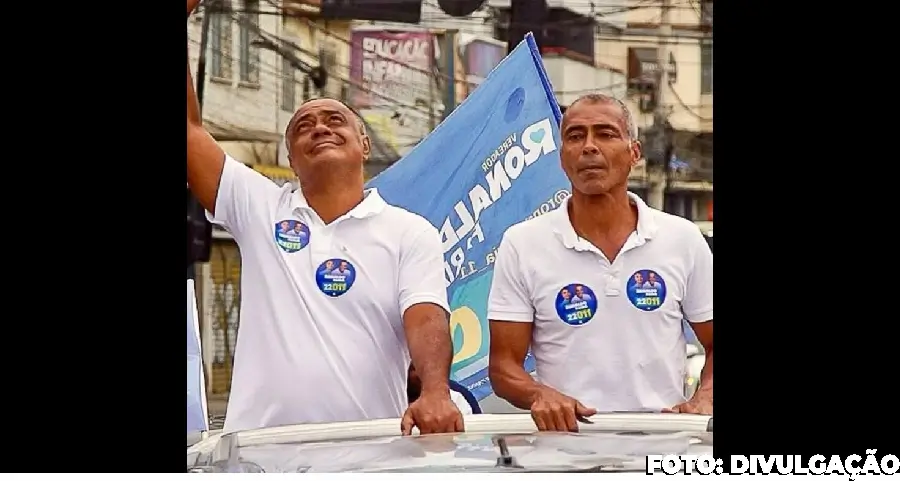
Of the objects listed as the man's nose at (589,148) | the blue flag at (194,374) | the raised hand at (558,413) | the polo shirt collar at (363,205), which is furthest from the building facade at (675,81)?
the blue flag at (194,374)

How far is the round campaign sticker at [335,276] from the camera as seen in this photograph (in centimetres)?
418

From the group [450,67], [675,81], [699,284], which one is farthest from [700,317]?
[450,67]

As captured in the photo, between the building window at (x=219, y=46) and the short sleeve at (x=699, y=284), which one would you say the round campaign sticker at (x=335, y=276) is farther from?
the short sleeve at (x=699, y=284)

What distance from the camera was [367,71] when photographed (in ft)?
13.8

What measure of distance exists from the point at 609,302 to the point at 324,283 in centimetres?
80

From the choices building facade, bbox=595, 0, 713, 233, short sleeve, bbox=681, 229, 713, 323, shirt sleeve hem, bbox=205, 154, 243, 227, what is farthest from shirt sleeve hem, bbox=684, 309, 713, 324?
shirt sleeve hem, bbox=205, 154, 243, 227

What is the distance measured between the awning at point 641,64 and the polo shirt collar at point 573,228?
33 centimetres

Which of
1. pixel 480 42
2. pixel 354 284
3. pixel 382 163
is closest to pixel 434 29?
pixel 480 42

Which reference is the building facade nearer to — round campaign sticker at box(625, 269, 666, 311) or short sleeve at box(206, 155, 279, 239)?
round campaign sticker at box(625, 269, 666, 311)

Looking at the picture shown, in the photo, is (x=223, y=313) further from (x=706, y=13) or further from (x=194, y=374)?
(x=706, y=13)

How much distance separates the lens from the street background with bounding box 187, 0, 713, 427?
13.7 feet

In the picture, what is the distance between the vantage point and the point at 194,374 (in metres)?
4.20

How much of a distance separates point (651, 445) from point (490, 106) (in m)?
1.05

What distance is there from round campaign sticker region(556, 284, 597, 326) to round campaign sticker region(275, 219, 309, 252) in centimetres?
74
